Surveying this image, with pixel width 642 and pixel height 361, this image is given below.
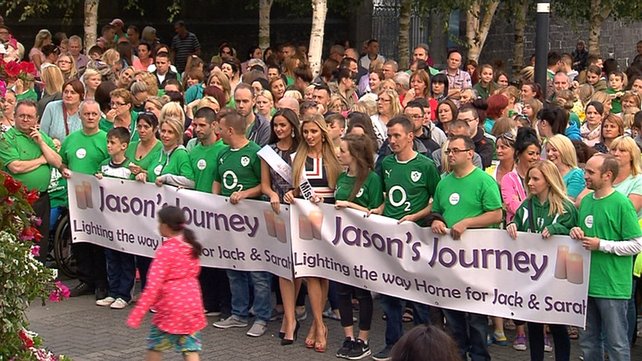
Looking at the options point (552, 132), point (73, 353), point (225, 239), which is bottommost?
point (73, 353)

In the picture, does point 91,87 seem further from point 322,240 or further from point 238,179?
point 322,240

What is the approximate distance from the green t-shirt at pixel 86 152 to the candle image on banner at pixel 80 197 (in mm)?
148

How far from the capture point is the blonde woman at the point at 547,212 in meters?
8.22

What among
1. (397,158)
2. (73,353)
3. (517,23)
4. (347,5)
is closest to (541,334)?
(397,158)

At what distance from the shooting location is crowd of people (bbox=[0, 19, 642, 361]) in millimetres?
7941

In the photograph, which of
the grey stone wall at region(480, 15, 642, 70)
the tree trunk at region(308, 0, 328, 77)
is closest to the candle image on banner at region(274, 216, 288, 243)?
the tree trunk at region(308, 0, 328, 77)

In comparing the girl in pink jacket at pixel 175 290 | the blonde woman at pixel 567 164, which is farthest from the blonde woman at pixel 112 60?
the girl in pink jacket at pixel 175 290

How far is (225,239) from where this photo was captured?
1026 cm

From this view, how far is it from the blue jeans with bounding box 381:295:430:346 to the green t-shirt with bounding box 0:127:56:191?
3599 mm

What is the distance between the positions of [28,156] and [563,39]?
24.6 metres

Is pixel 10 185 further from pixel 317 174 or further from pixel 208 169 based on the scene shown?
pixel 208 169

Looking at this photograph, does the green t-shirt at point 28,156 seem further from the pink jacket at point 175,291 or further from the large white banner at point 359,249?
the pink jacket at point 175,291

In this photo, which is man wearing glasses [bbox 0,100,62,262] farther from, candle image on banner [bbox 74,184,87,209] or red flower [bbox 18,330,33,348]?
red flower [bbox 18,330,33,348]

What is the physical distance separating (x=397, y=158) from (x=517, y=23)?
1658cm
